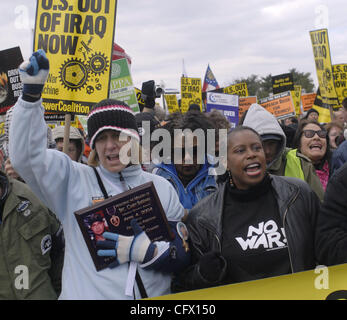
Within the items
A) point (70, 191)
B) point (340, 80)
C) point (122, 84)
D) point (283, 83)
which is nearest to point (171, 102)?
point (283, 83)

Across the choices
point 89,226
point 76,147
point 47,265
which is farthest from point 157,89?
point 89,226

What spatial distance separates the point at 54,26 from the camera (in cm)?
391

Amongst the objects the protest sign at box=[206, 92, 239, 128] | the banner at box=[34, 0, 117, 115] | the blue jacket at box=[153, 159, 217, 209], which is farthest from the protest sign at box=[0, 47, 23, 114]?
the protest sign at box=[206, 92, 239, 128]

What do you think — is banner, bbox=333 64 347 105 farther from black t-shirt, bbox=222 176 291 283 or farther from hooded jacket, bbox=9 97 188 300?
hooded jacket, bbox=9 97 188 300

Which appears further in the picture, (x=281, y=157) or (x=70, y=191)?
(x=281, y=157)

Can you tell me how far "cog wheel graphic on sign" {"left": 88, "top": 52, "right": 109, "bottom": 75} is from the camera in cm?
395

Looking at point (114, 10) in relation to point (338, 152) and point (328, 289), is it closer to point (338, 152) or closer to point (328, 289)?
point (338, 152)

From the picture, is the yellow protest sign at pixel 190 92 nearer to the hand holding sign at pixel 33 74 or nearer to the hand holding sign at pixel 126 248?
the hand holding sign at pixel 126 248

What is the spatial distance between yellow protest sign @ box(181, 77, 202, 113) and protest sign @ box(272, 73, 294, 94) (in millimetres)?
2824

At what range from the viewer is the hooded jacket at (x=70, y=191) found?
2154 mm

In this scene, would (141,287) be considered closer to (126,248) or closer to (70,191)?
(126,248)

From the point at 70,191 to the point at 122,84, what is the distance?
173 inches

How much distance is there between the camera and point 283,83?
44.3 ft
